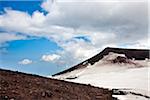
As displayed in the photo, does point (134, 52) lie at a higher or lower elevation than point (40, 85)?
higher

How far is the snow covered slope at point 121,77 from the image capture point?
55.1 feet

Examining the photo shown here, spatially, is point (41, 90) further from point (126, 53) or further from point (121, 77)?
point (126, 53)

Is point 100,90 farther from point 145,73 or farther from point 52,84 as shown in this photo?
point 145,73

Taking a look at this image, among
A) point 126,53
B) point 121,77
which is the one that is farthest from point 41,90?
point 126,53

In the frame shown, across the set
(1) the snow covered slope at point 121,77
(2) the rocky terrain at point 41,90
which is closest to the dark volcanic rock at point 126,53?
(1) the snow covered slope at point 121,77

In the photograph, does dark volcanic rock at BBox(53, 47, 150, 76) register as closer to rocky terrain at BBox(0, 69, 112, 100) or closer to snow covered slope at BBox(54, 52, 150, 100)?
snow covered slope at BBox(54, 52, 150, 100)

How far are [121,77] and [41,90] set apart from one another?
11.0 meters

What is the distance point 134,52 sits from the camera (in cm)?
3859

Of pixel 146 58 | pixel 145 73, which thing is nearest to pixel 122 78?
pixel 145 73

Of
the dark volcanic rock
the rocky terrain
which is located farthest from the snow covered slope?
the dark volcanic rock

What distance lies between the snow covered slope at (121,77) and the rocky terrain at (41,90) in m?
1.47

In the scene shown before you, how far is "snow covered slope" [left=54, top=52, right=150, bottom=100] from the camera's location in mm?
16797

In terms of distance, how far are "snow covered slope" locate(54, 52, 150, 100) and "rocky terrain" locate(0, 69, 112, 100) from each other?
1.47m

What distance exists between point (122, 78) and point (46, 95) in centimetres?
1067
